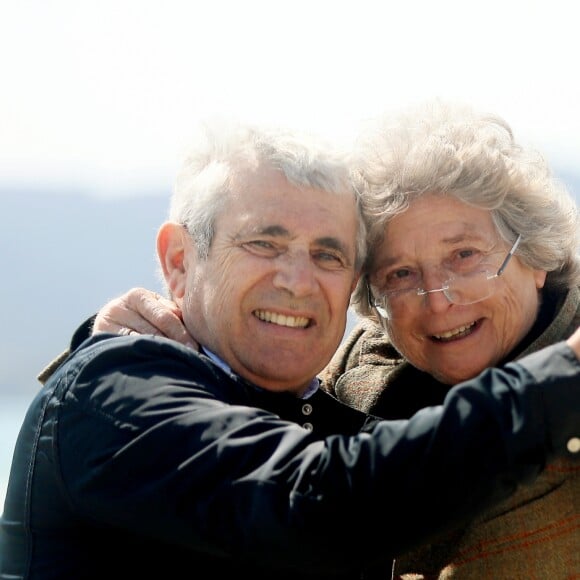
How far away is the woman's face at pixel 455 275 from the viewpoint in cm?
271

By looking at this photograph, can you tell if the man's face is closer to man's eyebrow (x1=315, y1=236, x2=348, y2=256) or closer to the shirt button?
man's eyebrow (x1=315, y1=236, x2=348, y2=256)

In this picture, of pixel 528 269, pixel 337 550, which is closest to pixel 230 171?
pixel 528 269

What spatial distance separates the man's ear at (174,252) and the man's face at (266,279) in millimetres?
54

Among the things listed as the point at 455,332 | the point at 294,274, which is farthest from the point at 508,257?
the point at 294,274

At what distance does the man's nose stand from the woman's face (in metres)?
0.44

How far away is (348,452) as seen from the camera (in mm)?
1578

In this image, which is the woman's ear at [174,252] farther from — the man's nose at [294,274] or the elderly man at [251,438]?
the man's nose at [294,274]

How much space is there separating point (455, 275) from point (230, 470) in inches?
51.5

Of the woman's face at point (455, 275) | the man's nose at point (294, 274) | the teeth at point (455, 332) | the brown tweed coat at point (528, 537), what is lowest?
the brown tweed coat at point (528, 537)

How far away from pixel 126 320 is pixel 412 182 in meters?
0.94

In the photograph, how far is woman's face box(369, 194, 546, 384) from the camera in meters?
2.71

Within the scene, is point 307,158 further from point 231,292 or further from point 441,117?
point 441,117

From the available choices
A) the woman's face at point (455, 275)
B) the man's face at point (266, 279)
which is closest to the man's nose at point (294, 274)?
the man's face at point (266, 279)

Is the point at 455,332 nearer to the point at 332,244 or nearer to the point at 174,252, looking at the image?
the point at 332,244
